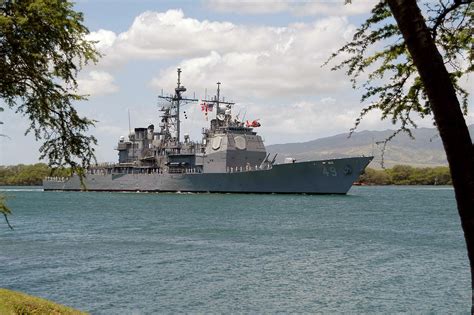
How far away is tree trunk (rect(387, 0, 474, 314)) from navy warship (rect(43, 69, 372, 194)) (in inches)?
2373

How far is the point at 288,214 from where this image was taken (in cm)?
4925

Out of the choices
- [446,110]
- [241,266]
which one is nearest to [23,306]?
[446,110]

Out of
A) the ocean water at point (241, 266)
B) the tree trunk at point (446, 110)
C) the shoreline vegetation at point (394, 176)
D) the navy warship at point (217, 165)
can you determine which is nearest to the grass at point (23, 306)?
the ocean water at point (241, 266)

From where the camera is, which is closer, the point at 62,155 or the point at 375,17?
the point at 375,17

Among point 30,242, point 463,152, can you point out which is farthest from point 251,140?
point 463,152

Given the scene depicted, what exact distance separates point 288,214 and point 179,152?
125 ft

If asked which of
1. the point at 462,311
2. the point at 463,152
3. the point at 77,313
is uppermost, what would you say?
the point at 463,152

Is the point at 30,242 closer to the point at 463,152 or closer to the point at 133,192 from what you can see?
the point at 463,152

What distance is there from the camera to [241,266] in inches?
897

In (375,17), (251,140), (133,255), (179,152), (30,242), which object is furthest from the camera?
(179,152)

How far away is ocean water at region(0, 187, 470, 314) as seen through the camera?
55.1ft

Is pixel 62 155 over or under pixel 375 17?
under

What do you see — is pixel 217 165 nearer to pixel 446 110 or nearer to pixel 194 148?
pixel 194 148

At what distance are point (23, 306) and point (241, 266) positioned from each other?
1537 centimetres
